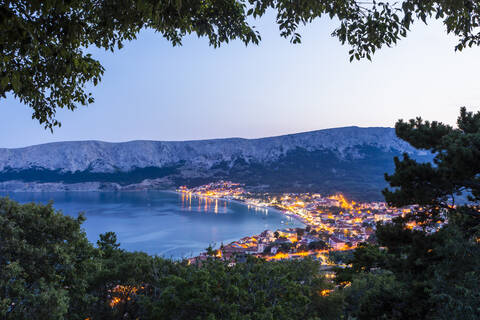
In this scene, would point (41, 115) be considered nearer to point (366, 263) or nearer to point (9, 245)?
point (9, 245)

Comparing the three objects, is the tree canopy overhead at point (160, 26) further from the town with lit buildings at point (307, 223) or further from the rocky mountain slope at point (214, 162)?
the rocky mountain slope at point (214, 162)

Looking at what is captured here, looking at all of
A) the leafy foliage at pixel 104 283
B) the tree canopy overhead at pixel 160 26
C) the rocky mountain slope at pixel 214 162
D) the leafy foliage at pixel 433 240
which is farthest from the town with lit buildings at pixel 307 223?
the rocky mountain slope at pixel 214 162

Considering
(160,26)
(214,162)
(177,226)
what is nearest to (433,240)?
(160,26)

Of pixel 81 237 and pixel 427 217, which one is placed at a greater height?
pixel 427 217

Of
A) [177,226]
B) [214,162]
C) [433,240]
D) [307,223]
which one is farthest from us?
[214,162]

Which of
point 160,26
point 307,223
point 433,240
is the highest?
point 160,26

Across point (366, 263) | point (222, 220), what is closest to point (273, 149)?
point (222, 220)

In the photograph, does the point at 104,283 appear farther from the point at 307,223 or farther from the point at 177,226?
the point at 307,223
